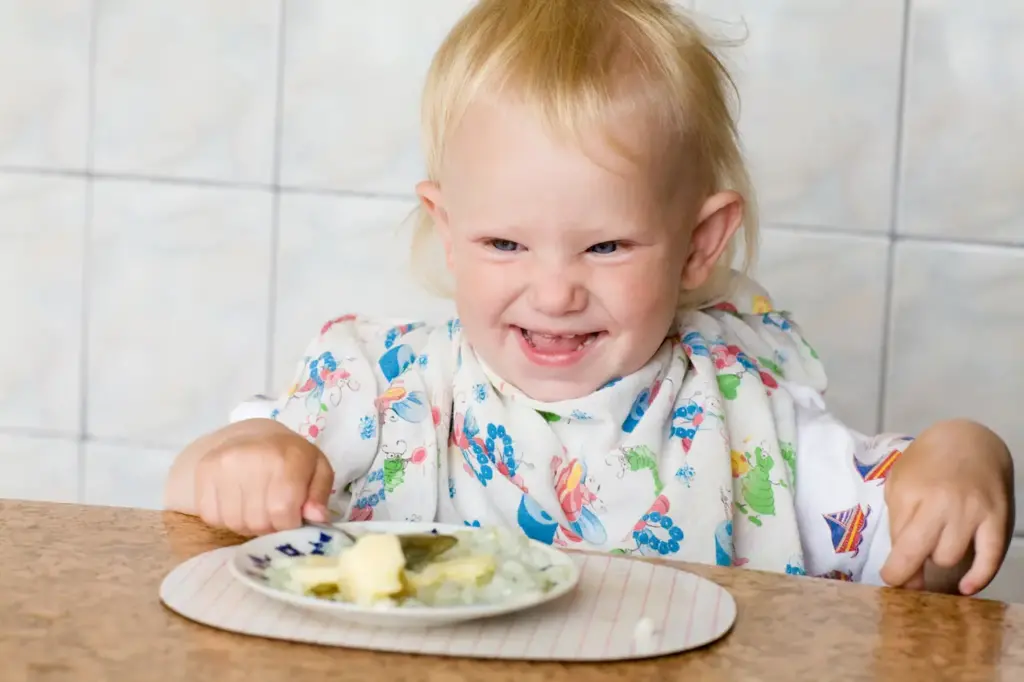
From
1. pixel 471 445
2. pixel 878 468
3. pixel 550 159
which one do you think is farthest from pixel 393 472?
pixel 878 468

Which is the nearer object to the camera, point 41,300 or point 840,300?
point 840,300

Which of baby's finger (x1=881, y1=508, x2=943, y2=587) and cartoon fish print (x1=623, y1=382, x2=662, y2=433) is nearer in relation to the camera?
baby's finger (x1=881, y1=508, x2=943, y2=587)

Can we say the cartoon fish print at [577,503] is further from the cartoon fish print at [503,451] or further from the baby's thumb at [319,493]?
the baby's thumb at [319,493]

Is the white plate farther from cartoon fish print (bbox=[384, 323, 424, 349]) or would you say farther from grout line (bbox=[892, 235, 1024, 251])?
grout line (bbox=[892, 235, 1024, 251])

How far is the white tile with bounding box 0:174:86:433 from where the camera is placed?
2.01 metres

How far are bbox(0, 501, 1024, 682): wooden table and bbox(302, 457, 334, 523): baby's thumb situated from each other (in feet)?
0.29

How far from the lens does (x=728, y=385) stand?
1227 millimetres

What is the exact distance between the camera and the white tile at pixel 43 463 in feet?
6.84

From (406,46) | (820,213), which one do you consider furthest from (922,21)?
(406,46)

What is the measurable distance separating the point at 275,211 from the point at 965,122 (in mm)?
905

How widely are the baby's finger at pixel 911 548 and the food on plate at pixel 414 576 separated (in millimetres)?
250

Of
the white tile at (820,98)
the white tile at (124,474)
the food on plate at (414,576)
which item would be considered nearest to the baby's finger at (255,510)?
the food on plate at (414,576)

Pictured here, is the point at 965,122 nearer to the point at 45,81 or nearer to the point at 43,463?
the point at 45,81

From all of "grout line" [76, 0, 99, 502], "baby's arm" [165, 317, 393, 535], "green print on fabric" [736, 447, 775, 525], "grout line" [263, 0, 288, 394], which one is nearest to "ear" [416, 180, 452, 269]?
"baby's arm" [165, 317, 393, 535]
